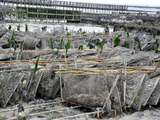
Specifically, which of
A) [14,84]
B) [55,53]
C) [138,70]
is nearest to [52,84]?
[14,84]

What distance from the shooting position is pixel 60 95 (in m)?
11.5

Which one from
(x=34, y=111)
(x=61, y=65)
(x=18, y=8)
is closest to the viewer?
(x=34, y=111)

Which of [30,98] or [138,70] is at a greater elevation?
[138,70]

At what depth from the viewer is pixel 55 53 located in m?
14.8

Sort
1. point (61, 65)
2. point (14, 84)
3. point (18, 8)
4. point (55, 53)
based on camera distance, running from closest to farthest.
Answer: point (14, 84) → point (61, 65) → point (55, 53) → point (18, 8)

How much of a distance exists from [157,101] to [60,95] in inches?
109

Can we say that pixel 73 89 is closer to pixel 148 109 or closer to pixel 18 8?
pixel 148 109

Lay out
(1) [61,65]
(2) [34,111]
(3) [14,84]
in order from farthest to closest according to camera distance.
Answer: (1) [61,65] → (3) [14,84] → (2) [34,111]

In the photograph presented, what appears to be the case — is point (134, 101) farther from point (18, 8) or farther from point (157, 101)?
point (18, 8)

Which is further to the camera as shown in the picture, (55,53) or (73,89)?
(55,53)

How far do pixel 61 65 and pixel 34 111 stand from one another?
2.25 meters

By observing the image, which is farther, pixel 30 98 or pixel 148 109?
pixel 30 98

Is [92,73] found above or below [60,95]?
above

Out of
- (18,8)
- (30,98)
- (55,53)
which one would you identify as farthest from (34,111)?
(18,8)
